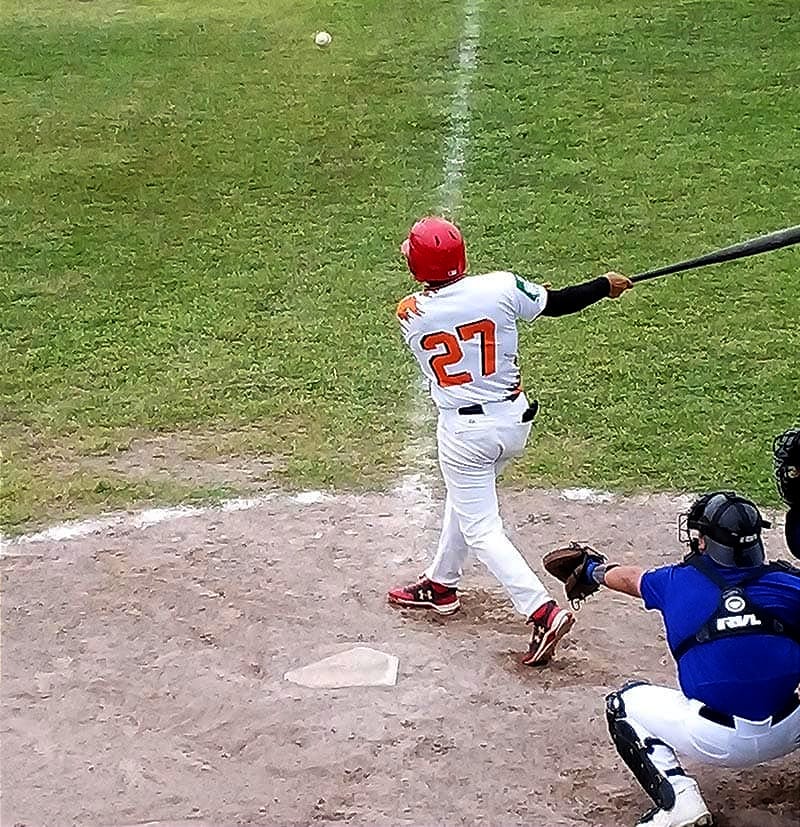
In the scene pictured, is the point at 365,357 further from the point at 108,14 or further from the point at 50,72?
the point at 108,14

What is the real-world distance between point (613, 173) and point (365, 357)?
4667mm

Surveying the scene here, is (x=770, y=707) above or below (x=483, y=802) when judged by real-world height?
above

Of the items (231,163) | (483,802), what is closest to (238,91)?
(231,163)

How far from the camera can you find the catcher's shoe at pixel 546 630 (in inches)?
221

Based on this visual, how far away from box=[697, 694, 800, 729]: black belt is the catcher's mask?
462 mm

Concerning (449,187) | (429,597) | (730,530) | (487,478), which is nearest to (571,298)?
(487,478)

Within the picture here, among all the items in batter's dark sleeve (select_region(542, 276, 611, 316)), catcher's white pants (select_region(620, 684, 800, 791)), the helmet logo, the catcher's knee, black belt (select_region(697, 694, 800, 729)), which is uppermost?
batter's dark sleeve (select_region(542, 276, 611, 316))

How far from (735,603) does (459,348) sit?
1736 millimetres

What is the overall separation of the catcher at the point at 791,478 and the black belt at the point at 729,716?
1.98ft

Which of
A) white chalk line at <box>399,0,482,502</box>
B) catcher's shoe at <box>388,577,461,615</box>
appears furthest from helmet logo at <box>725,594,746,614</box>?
white chalk line at <box>399,0,482,502</box>

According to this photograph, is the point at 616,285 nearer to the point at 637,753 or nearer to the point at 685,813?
the point at 637,753

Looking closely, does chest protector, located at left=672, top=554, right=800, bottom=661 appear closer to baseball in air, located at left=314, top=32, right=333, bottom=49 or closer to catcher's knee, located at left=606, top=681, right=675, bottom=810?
catcher's knee, located at left=606, top=681, right=675, bottom=810

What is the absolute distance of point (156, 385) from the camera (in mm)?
9016

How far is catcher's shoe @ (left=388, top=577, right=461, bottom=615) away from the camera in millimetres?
6168
